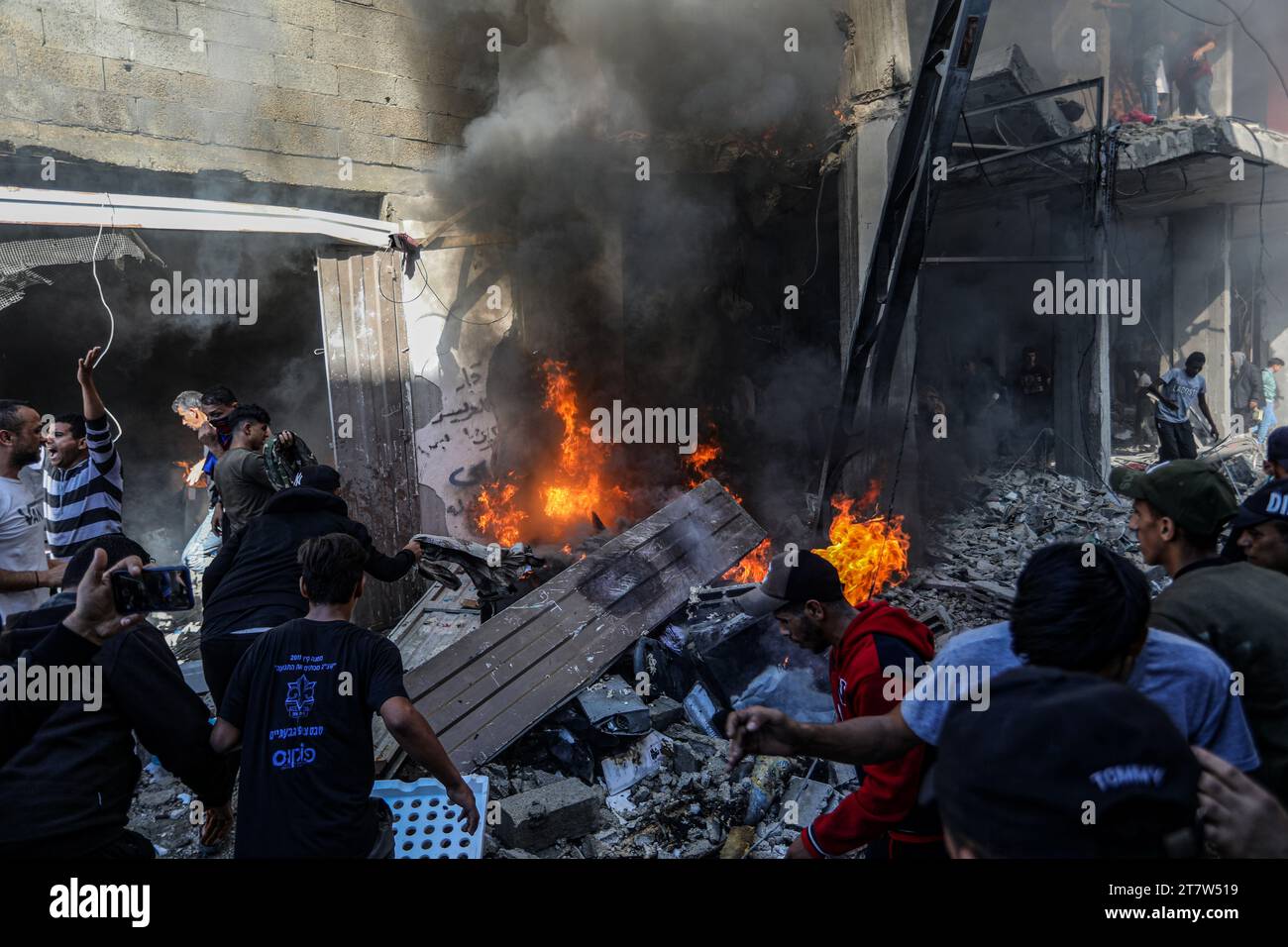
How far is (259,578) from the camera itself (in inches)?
142

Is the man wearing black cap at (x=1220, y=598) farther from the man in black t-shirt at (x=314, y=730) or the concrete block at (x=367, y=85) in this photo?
the concrete block at (x=367, y=85)

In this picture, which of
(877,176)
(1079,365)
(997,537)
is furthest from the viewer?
(1079,365)

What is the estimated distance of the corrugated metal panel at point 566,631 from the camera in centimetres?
465

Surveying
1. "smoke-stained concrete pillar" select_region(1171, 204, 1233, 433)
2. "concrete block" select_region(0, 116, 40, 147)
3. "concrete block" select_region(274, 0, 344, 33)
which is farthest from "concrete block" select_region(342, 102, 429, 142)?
"smoke-stained concrete pillar" select_region(1171, 204, 1233, 433)

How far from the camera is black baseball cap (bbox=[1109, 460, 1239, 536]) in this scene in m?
2.52

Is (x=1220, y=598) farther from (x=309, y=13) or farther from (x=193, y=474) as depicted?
(x=309, y=13)

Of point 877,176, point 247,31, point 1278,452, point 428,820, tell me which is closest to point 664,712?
point 428,820

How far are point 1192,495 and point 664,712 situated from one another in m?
3.36

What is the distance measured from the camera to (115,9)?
6.33 m

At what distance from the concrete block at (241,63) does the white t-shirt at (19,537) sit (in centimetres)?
452

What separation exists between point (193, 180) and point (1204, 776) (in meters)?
8.13

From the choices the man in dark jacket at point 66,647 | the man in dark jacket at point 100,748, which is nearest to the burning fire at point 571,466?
the man in dark jacket at point 100,748

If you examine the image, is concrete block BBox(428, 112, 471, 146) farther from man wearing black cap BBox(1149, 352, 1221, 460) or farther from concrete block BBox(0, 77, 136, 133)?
man wearing black cap BBox(1149, 352, 1221, 460)
